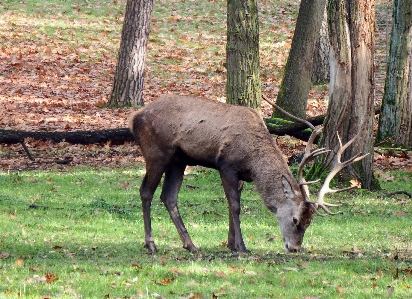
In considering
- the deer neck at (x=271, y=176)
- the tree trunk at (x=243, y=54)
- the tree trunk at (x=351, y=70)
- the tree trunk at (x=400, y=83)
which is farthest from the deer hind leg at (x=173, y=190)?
the tree trunk at (x=400, y=83)

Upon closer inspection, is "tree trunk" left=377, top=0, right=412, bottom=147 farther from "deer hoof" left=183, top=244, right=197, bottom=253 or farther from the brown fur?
"deer hoof" left=183, top=244, right=197, bottom=253

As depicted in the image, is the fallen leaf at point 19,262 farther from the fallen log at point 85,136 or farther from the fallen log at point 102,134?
the fallen log at point 85,136

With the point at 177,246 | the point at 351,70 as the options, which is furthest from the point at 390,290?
the point at 351,70

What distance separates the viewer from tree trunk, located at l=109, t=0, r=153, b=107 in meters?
20.6

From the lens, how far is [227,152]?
9.32 meters

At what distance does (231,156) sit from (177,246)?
140cm

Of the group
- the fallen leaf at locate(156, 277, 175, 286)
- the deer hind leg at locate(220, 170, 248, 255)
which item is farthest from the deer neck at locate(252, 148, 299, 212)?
the fallen leaf at locate(156, 277, 175, 286)

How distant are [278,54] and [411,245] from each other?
19.1 m

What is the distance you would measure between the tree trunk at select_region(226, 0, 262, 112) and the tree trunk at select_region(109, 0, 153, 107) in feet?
21.8

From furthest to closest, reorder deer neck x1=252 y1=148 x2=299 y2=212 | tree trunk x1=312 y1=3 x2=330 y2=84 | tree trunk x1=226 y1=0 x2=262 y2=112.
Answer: tree trunk x1=312 y1=3 x2=330 y2=84
tree trunk x1=226 y1=0 x2=262 y2=112
deer neck x1=252 y1=148 x2=299 y2=212

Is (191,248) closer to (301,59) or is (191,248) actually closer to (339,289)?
(339,289)

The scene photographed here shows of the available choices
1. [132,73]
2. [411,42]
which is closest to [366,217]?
[411,42]

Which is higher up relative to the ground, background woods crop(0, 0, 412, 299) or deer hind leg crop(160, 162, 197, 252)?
deer hind leg crop(160, 162, 197, 252)

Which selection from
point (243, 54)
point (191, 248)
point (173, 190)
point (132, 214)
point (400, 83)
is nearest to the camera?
point (191, 248)
